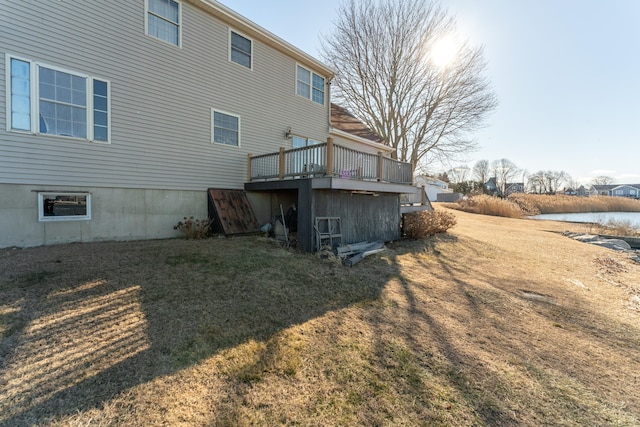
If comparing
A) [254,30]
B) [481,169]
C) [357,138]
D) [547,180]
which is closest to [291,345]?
[254,30]

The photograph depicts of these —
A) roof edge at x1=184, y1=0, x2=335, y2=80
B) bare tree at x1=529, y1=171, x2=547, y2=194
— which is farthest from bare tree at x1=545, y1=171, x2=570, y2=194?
roof edge at x1=184, y1=0, x2=335, y2=80

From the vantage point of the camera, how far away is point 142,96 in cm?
709

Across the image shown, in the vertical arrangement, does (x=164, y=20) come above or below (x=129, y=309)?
above

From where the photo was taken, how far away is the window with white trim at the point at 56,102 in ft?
18.3

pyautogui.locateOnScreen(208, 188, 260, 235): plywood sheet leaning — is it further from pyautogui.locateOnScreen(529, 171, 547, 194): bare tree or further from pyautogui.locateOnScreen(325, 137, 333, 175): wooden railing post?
pyautogui.locateOnScreen(529, 171, 547, 194): bare tree

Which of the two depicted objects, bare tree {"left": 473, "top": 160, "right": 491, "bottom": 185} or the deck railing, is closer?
the deck railing

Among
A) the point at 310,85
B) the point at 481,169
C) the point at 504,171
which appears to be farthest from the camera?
the point at 481,169

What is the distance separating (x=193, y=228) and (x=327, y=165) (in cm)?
391

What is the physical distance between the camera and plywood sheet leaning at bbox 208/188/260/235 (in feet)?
26.5

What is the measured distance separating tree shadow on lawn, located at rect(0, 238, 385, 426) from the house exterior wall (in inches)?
52.8

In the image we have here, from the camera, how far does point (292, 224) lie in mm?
8523

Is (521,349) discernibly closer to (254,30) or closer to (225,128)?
(225,128)

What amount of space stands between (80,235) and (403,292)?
6.92 m

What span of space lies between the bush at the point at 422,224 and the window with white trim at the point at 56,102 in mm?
9227
